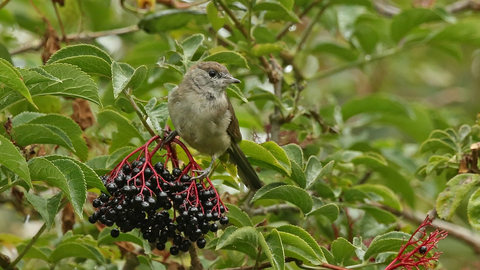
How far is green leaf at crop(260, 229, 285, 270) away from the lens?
2648 millimetres

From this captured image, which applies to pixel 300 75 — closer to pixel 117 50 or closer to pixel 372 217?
pixel 372 217

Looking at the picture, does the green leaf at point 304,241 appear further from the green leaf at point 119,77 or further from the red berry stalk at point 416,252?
the green leaf at point 119,77

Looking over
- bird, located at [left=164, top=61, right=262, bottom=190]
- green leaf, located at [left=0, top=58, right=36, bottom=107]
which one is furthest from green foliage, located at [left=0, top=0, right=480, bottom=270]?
bird, located at [left=164, top=61, right=262, bottom=190]

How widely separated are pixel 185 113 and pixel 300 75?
1456 mm

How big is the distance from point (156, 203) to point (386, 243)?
1238 millimetres

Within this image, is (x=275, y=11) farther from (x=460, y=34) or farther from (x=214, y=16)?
(x=460, y=34)

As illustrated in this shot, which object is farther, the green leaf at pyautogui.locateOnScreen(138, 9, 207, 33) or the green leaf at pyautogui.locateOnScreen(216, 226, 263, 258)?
the green leaf at pyautogui.locateOnScreen(138, 9, 207, 33)

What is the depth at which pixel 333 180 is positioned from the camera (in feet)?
13.6

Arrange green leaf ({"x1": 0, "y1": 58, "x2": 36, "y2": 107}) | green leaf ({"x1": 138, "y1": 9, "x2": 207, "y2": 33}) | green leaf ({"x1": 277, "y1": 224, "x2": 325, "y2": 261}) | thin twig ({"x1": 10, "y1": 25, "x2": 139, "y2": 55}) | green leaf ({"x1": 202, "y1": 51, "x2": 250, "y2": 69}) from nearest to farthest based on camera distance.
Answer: green leaf ({"x1": 0, "y1": 58, "x2": 36, "y2": 107}) → green leaf ({"x1": 277, "y1": 224, "x2": 325, "y2": 261}) → green leaf ({"x1": 202, "y1": 51, "x2": 250, "y2": 69}) → green leaf ({"x1": 138, "y1": 9, "x2": 207, "y2": 33}) → thin twig ({"x1": 10, "y1": 25, "x2": 139, "y2": 55})

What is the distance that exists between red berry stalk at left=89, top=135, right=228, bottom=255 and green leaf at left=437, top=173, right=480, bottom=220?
1.42 metres

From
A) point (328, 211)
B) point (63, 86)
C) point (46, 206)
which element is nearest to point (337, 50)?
point (328, 211)

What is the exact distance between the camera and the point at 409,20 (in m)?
4.87

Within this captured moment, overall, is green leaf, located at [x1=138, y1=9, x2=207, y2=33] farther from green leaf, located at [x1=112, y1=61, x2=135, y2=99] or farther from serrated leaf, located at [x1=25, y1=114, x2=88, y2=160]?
green leaf, located at [x1=112, y1=61, x2=135, y2=99]

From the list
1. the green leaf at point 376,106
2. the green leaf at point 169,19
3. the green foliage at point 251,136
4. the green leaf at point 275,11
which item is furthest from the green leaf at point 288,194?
the green leaf at point 376,106
